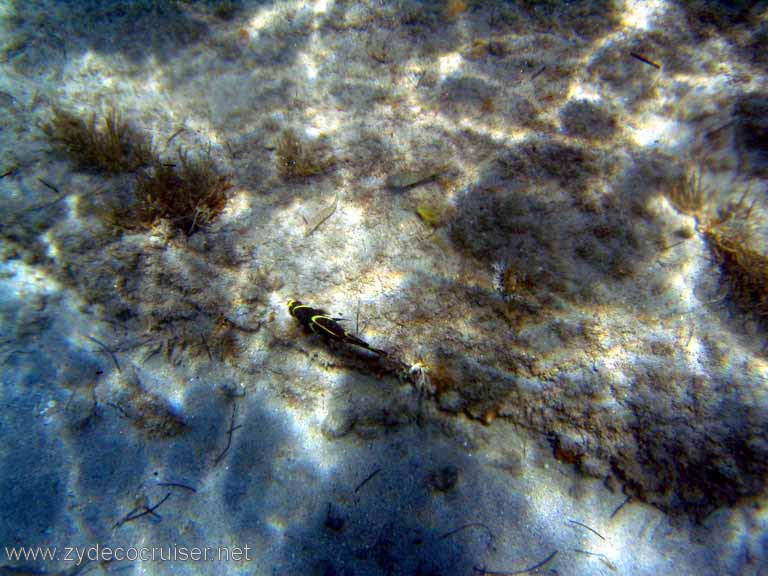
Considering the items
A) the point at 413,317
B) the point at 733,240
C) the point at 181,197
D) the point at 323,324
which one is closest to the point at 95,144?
the point at 181,197

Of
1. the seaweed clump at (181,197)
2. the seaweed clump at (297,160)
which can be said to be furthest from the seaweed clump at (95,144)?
the seaweed clump at (297,160)

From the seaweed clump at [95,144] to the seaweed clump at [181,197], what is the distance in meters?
0.26

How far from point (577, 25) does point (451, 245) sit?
10.2 feet

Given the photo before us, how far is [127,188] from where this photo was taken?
3564mm

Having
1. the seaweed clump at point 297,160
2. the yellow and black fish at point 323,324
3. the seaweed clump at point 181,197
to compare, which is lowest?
the yellow and black fish at point 323,324

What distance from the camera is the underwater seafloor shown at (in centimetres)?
278

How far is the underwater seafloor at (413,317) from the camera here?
2.78 meters

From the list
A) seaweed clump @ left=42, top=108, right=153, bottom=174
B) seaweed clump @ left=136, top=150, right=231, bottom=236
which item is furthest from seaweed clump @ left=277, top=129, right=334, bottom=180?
seaweed clump @ left=42, top=108, right=153, bottom=174

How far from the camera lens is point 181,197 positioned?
3445 mm

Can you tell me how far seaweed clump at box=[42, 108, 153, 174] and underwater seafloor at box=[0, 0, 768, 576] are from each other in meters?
0.04

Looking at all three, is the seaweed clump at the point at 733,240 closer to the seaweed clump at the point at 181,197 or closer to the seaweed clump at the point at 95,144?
the seaweed clump at the point at 181,197

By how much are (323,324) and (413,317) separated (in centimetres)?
77

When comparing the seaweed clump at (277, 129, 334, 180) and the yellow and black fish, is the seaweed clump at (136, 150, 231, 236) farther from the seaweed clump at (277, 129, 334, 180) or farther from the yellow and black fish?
the yellow and black fish

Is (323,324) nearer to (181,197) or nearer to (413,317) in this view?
(413,317)
